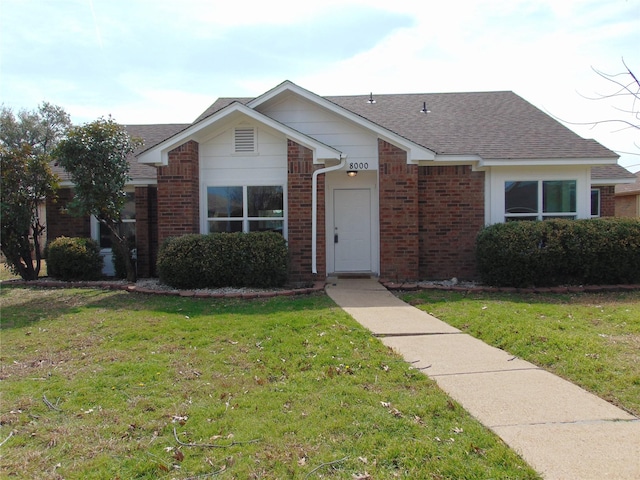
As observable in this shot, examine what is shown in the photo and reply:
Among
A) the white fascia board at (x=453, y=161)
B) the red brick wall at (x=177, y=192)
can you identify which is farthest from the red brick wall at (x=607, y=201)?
the red brick wall at (x=177, y=192)

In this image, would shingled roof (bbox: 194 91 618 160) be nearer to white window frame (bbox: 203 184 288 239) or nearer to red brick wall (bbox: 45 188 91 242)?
white window frame (bbox: 203 184 288 239)

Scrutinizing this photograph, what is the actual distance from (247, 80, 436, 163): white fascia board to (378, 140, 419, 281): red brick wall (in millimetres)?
190

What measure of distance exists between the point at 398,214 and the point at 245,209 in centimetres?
354

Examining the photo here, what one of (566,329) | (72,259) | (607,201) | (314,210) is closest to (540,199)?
(607,201)

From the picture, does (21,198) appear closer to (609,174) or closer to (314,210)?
(314,210)

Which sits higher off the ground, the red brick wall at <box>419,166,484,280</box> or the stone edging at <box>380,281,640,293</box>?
the red brick wall at <box>419,166,484,280</box>

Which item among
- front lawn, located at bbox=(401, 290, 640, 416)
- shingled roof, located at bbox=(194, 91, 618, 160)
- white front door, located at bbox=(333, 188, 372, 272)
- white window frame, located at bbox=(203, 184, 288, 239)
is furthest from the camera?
white front door, located at bbox=(333, 188, 372, 272)

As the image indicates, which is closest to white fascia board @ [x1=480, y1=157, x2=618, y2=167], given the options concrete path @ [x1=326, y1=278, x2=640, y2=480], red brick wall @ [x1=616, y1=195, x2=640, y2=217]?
concrete path @ [x1=326, y1=278, x2=640, y2=480]

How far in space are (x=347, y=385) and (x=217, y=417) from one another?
1247 mm

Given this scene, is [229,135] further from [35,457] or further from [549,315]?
[35,457]

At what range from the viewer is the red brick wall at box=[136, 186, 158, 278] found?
12.1 meters

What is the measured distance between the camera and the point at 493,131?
12.2 metres

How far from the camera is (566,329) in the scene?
20.8 ft

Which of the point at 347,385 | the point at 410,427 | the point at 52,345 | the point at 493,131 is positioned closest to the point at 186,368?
the point at 347,385
